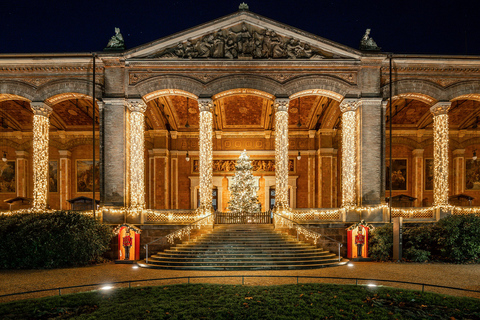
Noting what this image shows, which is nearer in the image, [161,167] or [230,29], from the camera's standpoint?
[230,29]

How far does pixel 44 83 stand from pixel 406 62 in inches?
757

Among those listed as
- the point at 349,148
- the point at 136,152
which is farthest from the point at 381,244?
the point at 136,152

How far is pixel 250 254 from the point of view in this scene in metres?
13.4

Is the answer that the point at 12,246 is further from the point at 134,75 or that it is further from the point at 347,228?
the point at 347,228

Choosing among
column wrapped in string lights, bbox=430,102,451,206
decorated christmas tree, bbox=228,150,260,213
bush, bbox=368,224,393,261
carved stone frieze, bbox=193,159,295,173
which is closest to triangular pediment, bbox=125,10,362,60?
column wrapped in string lights, bbox=430,102,451,206

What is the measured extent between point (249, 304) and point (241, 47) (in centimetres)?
1386

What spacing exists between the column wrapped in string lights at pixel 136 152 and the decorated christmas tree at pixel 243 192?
5411 millimetres

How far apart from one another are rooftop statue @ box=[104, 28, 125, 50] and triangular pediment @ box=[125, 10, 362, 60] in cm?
88

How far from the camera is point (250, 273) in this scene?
11.6 metres

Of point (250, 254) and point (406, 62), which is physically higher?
point (406, 62)

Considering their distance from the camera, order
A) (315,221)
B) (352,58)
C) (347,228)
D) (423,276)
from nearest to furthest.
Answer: (423,276), (347,228), (315,221), (352,58)

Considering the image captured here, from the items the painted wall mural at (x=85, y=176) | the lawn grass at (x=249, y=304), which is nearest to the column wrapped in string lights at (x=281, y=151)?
the lawn grass at (x=249, y=304)

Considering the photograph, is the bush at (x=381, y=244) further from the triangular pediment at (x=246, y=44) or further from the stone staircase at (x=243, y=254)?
the triangular pediment at (x=246, y=44)

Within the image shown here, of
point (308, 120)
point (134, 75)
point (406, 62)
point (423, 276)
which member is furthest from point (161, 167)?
point (423, 276)
